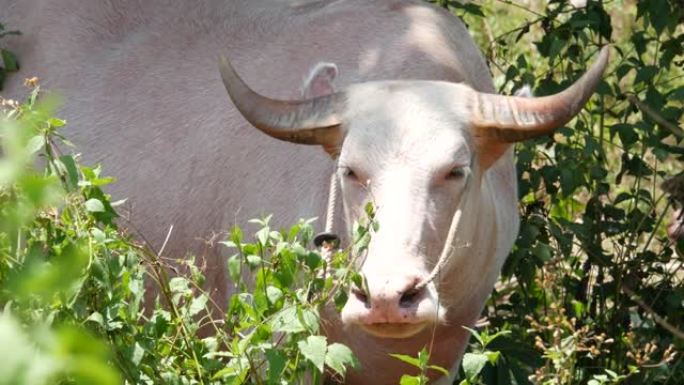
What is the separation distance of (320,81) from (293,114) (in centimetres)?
24

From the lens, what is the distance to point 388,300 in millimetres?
3482

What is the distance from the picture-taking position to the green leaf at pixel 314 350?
305 centimetres

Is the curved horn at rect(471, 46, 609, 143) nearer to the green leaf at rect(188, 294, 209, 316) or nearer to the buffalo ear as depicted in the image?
the buffalo ear

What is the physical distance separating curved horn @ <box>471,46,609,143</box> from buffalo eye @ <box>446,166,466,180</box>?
0.66 ft

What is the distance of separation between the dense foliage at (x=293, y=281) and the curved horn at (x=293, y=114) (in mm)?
447

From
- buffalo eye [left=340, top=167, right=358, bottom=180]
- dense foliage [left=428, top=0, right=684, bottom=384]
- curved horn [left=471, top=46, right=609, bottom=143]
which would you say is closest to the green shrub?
buffalo eye [left=340, top=167, right=358, bottom=180]

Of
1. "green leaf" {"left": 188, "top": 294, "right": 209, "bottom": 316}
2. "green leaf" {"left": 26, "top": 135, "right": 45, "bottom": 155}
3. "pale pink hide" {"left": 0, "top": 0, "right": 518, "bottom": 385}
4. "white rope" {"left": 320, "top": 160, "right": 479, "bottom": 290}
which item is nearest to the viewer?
"green leaf" {"left": 26, "top": 135, "right": 45, "bottom": 155}

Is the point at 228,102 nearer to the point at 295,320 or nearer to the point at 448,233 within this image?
the point at 448,233

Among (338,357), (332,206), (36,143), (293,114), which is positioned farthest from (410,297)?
(36,143)

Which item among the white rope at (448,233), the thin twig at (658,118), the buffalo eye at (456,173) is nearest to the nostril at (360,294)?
the white rope at (448,233)

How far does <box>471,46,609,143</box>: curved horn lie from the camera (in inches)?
168

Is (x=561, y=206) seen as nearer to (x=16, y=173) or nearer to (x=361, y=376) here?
(x=361, y=376)

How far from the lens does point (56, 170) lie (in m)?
3.12

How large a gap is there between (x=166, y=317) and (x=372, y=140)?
1.08m
